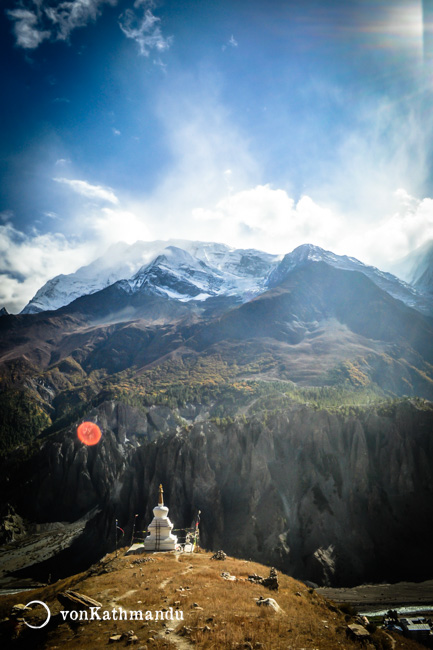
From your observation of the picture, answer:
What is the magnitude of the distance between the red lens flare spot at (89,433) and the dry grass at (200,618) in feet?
329

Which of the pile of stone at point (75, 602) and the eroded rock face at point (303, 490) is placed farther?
the eroded rock face at point (303, 490)

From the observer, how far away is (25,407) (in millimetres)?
186625

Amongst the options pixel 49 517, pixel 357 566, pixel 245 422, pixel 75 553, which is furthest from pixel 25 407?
pixel 357 566

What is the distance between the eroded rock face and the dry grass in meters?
51.5

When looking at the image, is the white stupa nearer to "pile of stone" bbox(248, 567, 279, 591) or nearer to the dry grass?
the dry grass

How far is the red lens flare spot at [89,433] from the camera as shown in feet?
392

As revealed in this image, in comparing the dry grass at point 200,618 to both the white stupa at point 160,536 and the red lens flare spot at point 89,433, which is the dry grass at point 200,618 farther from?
the red lens flare spot at point 89,433

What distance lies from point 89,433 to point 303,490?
76126 millimetres

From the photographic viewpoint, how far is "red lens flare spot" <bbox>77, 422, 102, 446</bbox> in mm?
119562

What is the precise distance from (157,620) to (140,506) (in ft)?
263

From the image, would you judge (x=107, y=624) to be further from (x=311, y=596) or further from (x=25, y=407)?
(x=25, y=407)

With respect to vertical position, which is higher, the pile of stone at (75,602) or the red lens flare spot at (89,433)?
the red lens flare spot at (89,433)

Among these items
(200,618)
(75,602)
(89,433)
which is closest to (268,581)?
(200,618)

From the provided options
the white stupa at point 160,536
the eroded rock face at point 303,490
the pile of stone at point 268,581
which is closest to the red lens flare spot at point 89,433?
the eroded rock face at point 303,490
